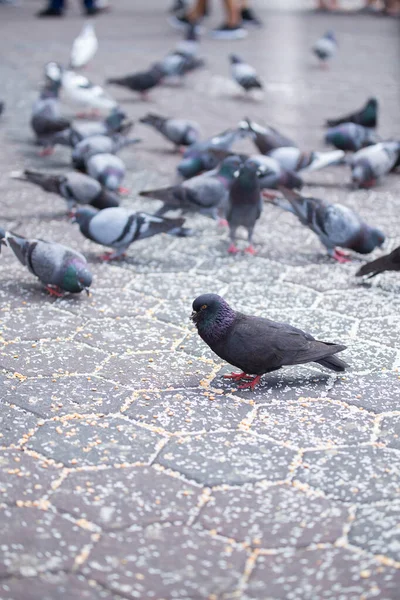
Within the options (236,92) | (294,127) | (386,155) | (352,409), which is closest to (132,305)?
(352,409)

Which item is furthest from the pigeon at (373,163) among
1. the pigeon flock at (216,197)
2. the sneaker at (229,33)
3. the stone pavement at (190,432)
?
the sneaker at (229,33)

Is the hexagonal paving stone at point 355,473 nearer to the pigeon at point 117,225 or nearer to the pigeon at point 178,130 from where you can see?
the pigeon at point 117,225

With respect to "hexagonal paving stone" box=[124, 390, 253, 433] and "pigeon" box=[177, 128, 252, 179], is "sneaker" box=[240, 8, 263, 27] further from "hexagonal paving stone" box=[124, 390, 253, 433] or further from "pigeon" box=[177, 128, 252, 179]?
"hexagonal paving stone" box=[124, 390, 253, 433]

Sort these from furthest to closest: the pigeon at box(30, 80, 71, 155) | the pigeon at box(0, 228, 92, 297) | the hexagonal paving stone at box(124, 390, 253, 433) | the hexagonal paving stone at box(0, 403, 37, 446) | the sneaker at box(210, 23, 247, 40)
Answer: the sneaker at box(210, 23, 247, 40) < the pigeon at box(30, 80, 71, 155) < the pigeon at box(0, 228, 92, 297) < the hexagonal paving stone at box(124, 390, 253, 433) < the hexagonal paving stone at box(0, 403, 37, 446)

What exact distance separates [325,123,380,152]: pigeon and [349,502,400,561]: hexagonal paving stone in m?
5.41

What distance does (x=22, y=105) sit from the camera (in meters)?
9.67

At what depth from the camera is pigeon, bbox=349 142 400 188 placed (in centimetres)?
702

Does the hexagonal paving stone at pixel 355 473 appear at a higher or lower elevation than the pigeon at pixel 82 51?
higher

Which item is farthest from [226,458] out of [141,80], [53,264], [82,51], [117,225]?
[82,51]

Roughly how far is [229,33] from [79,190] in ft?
30.2

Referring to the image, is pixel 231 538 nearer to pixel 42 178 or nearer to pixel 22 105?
pixel 42 178

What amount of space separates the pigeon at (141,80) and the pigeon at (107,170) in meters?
3.36

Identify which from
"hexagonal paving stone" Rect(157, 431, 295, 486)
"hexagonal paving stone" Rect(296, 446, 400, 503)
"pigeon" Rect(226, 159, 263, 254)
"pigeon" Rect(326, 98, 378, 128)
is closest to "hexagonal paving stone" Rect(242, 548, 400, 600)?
"hexagonal paving stone" Rect(296, 446, 400, 503)

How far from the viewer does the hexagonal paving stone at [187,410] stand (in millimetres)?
3643
